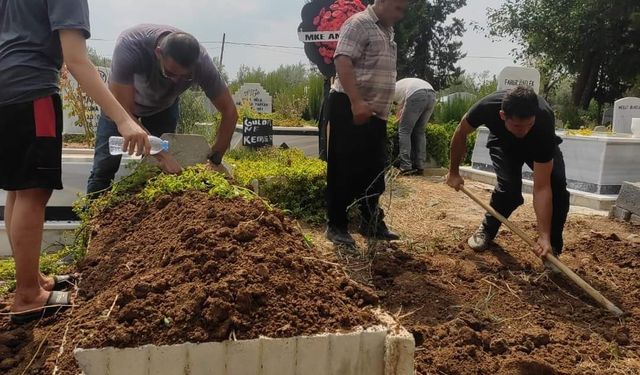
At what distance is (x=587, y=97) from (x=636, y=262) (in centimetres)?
2116

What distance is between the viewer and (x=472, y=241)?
14.0ft

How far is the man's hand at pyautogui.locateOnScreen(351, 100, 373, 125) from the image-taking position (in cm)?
379

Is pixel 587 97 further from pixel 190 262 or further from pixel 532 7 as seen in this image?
pixel 190 262

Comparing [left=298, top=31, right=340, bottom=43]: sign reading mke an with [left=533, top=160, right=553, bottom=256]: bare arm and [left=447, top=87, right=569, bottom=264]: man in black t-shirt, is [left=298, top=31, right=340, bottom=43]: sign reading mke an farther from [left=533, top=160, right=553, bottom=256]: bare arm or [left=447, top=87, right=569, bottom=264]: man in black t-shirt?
[left=533, top=160, right=553, bottom=256]: bare arm

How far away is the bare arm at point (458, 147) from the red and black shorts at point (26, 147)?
8.75 ft

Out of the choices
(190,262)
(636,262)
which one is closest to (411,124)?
(636,262)

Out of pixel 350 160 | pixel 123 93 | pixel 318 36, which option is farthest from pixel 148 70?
pixel 318 36

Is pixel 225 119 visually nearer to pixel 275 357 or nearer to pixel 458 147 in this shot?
pixel 458 147

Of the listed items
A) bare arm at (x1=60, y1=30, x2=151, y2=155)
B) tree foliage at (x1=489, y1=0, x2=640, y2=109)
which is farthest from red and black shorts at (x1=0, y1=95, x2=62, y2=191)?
tree foliage at (x1=489, y1=0, x2=640, y2=109)

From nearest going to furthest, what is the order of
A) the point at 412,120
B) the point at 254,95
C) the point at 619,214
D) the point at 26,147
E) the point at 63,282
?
the point at 26,147 < the point at 63,282 < the point at 619,214 < the point at 412,120 < the point at 254,95

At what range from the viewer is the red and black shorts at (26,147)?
2.27 m

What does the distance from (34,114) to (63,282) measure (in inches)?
33.7

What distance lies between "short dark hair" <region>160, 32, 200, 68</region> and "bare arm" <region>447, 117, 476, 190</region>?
1.87 metres

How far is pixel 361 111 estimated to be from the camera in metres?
3.79
